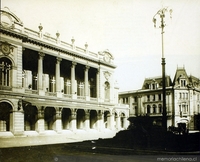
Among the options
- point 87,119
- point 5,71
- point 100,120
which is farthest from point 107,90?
point 5,71

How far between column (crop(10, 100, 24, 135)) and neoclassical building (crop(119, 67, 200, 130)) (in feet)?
59.2

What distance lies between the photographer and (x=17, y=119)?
22.1 m

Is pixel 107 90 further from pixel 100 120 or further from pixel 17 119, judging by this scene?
pixel 17 119

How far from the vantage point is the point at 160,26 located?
635 inches

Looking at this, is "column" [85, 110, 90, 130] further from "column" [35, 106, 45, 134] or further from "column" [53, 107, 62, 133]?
"column" [35, 106, 45, 134]

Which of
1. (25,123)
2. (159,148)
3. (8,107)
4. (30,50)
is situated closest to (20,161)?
(159,148)

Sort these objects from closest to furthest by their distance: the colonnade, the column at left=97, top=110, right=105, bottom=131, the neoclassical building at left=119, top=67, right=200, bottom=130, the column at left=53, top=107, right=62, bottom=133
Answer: the colonnade → the column at left=53, top=107, right=62, bottom=133 → the column at left=97, top=110, right=105, bottom=131 → the neoclassical building at left=119, top=67, right=200, bottom=130

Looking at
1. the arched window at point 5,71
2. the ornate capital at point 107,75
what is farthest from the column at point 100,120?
the arched window at point 5,71

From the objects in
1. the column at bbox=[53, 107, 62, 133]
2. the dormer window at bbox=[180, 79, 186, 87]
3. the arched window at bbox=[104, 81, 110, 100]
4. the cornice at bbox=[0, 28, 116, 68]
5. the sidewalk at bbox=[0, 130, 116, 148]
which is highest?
the cornice at bbox=[0, 28, 116, 68]

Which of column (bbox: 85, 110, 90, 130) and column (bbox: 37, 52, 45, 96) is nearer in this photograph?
column (bbox: 37, 52, 45, 96)

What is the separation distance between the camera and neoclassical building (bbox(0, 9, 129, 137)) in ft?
71.9

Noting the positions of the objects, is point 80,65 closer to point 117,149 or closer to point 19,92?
point 19,92

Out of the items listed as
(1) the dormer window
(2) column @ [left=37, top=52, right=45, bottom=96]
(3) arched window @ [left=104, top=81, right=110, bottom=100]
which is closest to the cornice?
(2) column @ [left=37, top=52, right=45, bottom=96]

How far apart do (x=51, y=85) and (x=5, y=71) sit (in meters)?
7.55
